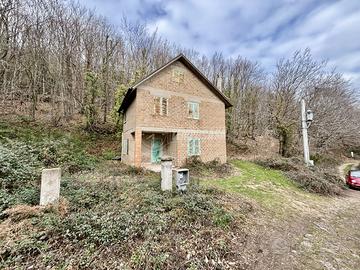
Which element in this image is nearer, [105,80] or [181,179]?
[181,179]

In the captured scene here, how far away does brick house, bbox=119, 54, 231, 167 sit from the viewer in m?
12.2

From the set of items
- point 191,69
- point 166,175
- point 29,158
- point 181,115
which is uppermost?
point 191,69

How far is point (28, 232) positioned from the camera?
3.86 metres

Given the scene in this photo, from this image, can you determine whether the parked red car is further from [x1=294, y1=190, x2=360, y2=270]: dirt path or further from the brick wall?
the brick wall

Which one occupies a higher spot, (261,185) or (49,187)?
(49,187)

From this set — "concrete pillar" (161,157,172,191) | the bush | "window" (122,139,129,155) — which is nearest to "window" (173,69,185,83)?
"window" (122,139,129,155)

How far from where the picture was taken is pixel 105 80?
19.9 m

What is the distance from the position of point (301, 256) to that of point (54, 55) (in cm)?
2214

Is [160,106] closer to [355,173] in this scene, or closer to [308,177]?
[308,177]

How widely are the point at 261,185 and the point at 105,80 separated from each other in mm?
17540

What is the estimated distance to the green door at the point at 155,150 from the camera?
14.3 meters

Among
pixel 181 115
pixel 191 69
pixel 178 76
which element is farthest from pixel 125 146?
pixel 191 69

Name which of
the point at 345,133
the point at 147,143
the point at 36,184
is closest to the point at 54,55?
the point at 147,143

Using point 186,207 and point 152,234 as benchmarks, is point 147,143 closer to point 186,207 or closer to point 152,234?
point 186,207
